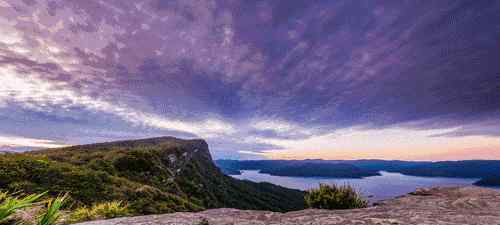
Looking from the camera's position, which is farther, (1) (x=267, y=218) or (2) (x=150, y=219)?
(1) (x=267, y=218)

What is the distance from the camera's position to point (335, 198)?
859cm

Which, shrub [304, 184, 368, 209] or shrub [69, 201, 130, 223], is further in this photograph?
shrub [304, 184, 368, 209]

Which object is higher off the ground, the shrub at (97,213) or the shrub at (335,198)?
the shrub at (335,198)

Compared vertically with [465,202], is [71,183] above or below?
below

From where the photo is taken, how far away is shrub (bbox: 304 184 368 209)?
845cm

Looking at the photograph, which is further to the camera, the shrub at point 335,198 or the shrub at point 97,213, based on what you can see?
the shrub at point 335,198

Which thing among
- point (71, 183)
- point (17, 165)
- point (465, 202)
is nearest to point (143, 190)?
point (71, 183)

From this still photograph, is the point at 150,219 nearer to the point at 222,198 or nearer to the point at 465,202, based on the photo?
the point at 465,202

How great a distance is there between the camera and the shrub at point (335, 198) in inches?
333

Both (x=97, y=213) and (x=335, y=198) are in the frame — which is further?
(x=335, y=198)

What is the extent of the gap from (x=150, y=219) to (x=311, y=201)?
6.08 meters

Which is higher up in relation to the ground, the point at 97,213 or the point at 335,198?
the point at 335,198

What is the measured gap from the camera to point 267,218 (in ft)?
16.3

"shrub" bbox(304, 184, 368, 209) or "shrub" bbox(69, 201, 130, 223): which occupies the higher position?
"shrub" bbox(304, 184, 368, 209)
